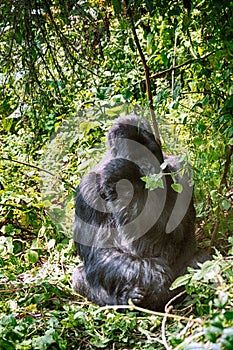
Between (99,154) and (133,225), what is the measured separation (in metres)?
0.63

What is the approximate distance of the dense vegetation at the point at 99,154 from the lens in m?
1.84

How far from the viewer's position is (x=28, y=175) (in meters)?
3.33

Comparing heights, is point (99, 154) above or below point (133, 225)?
above

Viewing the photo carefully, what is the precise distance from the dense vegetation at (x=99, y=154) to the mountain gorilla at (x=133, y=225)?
10 cm

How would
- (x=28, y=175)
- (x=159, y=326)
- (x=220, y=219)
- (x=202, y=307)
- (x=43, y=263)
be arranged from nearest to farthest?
(x=202, y=307) < (x=159, y=326) < (x=220, y=219) < (x=43, y=263) < (x=28, y=175)

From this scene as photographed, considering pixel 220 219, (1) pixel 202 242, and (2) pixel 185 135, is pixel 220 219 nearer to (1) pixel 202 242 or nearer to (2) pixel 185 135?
(1) pixel 202 242

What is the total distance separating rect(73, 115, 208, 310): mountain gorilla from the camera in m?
1.99

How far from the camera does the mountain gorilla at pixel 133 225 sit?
6.52 ft

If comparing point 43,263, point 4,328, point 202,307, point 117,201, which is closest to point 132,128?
point 117,201

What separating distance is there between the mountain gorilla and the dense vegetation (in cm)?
10

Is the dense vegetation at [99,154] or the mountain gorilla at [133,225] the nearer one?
the dense vegetation at [99,154]

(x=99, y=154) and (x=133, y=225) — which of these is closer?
(x=133, y=225)

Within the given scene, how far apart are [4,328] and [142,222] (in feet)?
1.87

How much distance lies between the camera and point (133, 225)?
2016 mm
